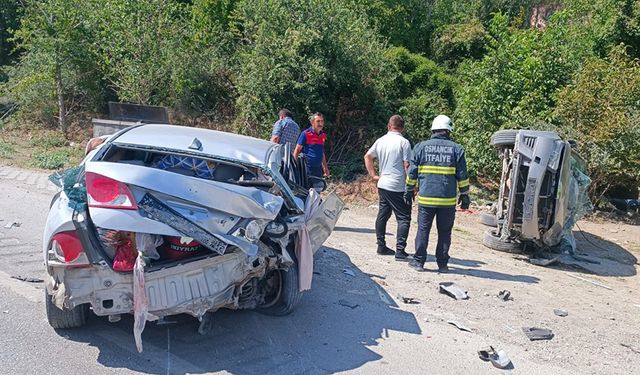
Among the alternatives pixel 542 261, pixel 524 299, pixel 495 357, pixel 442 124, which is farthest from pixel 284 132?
pixel 495 357

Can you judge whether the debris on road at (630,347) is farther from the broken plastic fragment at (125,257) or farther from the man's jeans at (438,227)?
the broken plastic fragment at (125,257)

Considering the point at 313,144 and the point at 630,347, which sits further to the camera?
the point at 313,144

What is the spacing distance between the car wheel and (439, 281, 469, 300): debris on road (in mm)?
1849

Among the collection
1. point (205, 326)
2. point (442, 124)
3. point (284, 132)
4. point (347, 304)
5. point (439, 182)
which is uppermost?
point (442, 124)

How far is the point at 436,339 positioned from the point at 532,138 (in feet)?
12.0

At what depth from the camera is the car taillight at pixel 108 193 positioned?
3.89m

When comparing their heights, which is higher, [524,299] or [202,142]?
[202,142]

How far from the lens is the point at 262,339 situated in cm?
464

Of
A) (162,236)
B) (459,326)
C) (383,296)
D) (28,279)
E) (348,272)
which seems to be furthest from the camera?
(348,272)

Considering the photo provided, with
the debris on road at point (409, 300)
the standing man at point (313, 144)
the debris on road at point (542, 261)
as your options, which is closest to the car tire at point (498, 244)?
the debris on road at point (542, 261)

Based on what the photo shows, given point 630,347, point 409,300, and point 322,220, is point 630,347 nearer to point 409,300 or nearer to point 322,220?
point 409,300

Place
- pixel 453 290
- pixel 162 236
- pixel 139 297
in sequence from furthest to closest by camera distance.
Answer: pixel 453 290
pixel 162 236
pixel 139 297

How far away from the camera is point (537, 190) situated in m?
7.34

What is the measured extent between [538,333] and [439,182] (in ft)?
6.77
